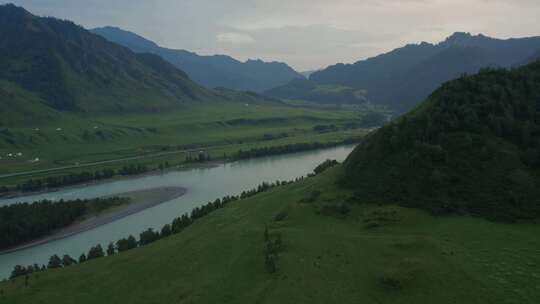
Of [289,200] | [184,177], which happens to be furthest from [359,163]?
[184,177]

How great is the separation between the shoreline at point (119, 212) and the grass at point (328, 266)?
141 feet

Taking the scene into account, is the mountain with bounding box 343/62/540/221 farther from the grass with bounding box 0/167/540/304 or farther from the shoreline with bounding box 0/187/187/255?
the shoreline with bounding box 0/187/187/255

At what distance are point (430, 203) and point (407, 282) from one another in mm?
24278

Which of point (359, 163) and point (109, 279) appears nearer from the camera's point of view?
point (109, 279)

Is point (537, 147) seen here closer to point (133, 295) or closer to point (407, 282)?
point (407, 282)

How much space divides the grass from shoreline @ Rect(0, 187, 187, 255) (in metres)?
42.9

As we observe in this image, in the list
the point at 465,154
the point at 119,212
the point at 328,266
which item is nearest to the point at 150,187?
the point at 119,212

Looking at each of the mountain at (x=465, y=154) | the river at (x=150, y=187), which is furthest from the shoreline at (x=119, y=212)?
the mountain at (x=465, y=154)

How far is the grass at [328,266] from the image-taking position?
49.7m

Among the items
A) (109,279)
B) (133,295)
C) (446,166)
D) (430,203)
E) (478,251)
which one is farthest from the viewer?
(446,166)

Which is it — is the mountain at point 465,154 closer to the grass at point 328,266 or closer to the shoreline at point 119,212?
the grass at point 328,266

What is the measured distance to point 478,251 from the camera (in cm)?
5541

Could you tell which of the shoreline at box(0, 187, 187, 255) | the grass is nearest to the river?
the shoreline at box(0, 187, 187, 255)

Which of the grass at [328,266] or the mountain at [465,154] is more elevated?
the mountain at [465,154]
